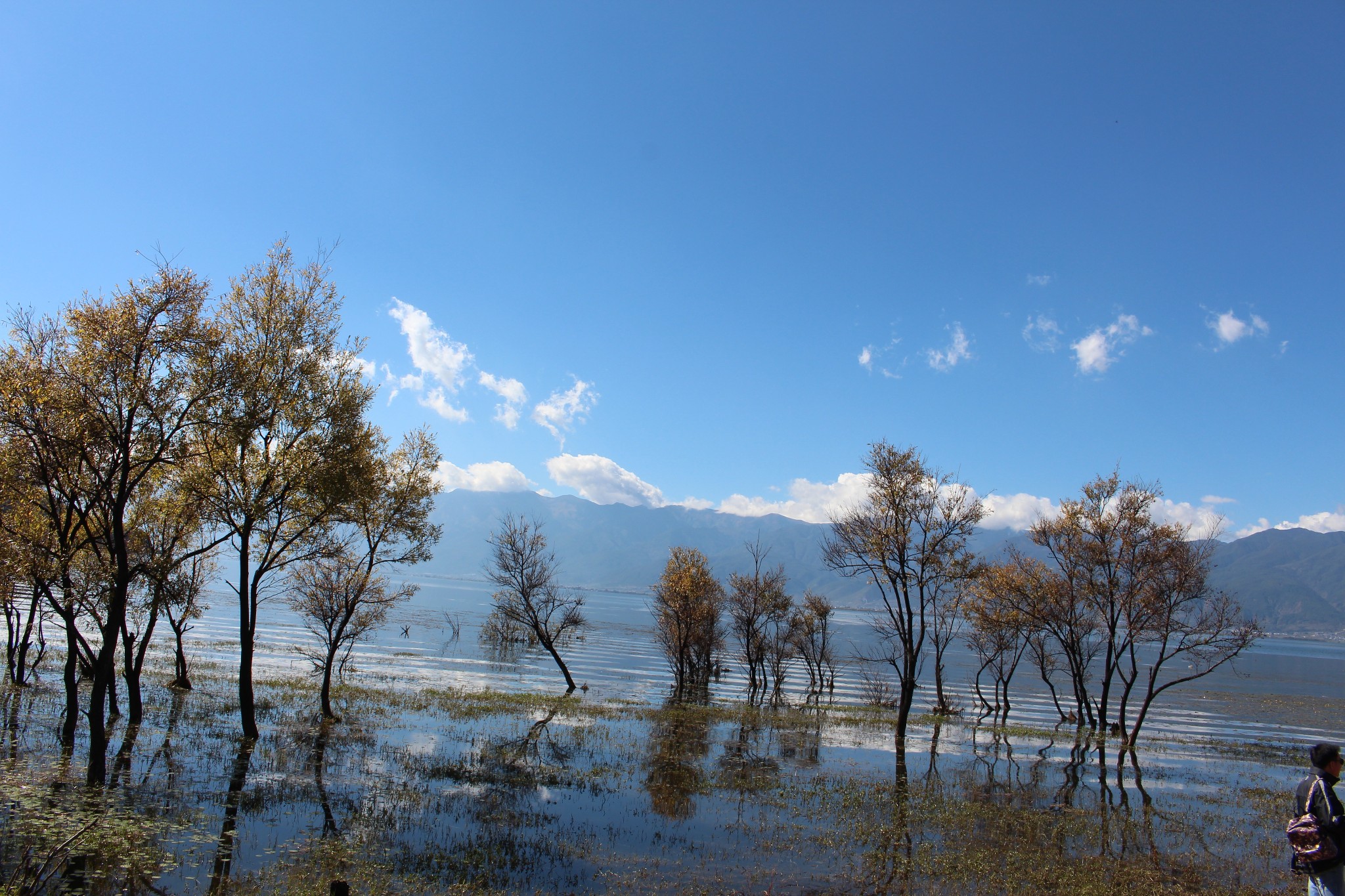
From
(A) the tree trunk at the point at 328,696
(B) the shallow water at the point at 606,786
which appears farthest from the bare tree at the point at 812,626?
(A) the tree trunk at the point at 328,696

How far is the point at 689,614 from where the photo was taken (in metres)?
57.2

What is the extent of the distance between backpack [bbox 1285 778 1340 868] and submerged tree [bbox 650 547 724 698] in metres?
43.9

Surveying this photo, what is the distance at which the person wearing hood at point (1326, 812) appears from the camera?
9.18 meters

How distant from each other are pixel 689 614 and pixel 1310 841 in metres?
49.2

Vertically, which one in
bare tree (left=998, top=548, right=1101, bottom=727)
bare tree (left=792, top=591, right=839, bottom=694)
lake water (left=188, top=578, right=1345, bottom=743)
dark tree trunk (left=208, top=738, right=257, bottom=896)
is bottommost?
lake water (left=188, top=578, right=1345, bottom=743)

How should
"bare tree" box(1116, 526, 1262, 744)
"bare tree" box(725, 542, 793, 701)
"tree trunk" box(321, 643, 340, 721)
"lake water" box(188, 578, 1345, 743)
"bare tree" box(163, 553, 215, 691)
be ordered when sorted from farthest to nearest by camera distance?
"bare tree" box(725, 542, 793, 701)
"lake water" box(188, 578, 1345, 743)
"bare tree" box(1116, 526, 1262, 744)
"bare tree" box(163, 553, 215, 691)
"tree trunk" box(321, 643, 340, 721)

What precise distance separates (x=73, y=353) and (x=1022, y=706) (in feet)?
241

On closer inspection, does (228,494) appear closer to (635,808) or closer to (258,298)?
(258,298)

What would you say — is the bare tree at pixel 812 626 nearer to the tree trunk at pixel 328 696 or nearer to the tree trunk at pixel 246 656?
the tree trunk at pixel 328 696

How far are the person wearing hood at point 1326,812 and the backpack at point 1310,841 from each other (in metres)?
0.03

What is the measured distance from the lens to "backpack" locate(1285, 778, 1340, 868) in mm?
9164

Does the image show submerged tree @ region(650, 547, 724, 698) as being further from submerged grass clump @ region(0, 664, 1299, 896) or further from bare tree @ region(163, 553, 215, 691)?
bare tree @ region(163, 553, 215, 691)

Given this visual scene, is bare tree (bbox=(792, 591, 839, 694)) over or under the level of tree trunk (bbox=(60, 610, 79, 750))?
under

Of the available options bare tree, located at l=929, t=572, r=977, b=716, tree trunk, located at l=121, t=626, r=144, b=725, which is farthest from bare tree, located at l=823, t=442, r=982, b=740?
tree trunk, located at l=121, t=626, r=144, b=725
